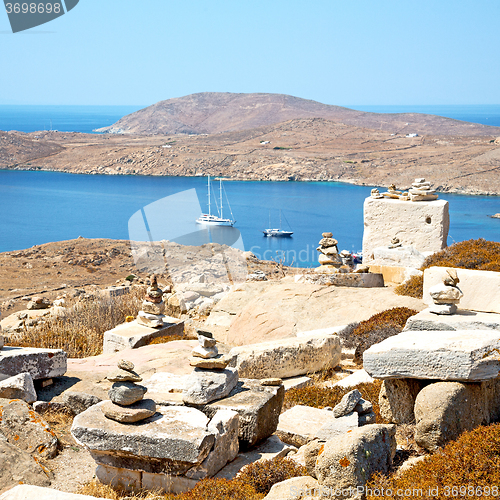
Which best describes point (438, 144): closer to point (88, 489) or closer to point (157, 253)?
point (157, 253)

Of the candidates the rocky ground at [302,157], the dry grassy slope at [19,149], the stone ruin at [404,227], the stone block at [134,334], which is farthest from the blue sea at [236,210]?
the stone block at [134,334]

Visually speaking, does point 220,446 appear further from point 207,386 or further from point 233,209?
point 233,209

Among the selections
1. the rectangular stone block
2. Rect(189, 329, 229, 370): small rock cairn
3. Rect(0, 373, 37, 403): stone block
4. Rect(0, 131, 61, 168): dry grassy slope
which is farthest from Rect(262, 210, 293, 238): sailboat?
Rect(0, 131, 61, 168): dry grassy slope

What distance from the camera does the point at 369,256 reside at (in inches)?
508

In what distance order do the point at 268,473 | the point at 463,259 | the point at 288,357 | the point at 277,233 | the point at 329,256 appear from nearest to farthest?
1. the point at 268,473
2. the point at 288,357
3. the point at 463,259
4. the point at 329,256
5. the point at 277,233

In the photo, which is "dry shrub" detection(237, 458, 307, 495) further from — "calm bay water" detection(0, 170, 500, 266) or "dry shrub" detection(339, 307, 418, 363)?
"calm bay water" detection(0, 170, 500, 266)

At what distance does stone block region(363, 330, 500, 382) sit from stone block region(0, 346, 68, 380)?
3407 mm

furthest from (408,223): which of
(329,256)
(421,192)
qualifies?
(329,256)

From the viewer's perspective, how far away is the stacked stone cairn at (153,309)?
9.16 metres

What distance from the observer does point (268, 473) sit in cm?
409

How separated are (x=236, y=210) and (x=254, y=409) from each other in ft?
216

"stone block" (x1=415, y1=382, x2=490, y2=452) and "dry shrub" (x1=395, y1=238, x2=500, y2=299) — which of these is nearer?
"stone block" (x1=415, y1=382, x2=490, y2=452)

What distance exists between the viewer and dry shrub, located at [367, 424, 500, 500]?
3.31 m

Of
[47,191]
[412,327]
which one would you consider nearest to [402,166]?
[47,191]
